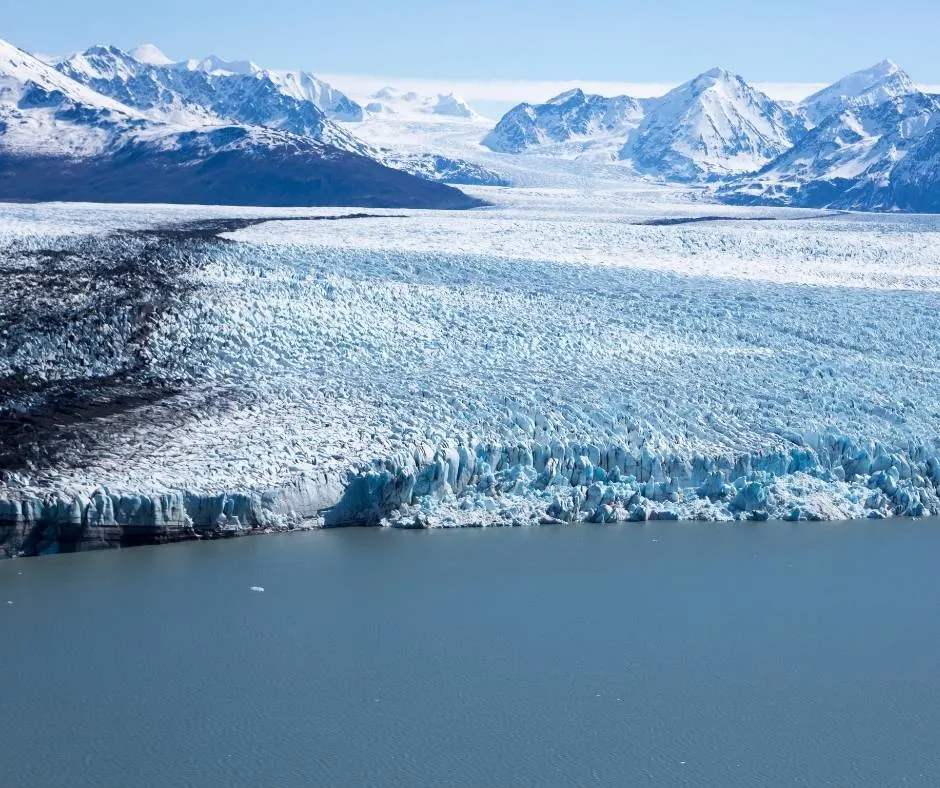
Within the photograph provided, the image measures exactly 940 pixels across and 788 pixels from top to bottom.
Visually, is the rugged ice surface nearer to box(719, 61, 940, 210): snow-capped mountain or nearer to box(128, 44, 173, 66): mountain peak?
box(719, 61, 940, 210): snow-capped mountain

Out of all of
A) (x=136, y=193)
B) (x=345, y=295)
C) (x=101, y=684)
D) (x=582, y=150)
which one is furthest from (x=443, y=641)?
(x=582, y=150)

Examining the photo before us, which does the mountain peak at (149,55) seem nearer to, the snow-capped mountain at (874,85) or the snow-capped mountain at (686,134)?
the snow-capped mountain at (686,134)

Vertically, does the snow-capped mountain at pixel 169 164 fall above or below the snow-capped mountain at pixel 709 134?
below

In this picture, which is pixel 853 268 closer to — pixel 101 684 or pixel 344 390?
pixel 344 390

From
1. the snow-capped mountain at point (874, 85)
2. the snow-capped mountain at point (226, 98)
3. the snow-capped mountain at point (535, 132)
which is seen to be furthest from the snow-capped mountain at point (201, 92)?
the snow-capped mountain at point (874, 85)

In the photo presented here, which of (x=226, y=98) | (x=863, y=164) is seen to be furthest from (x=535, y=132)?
(x=863, y=164)
